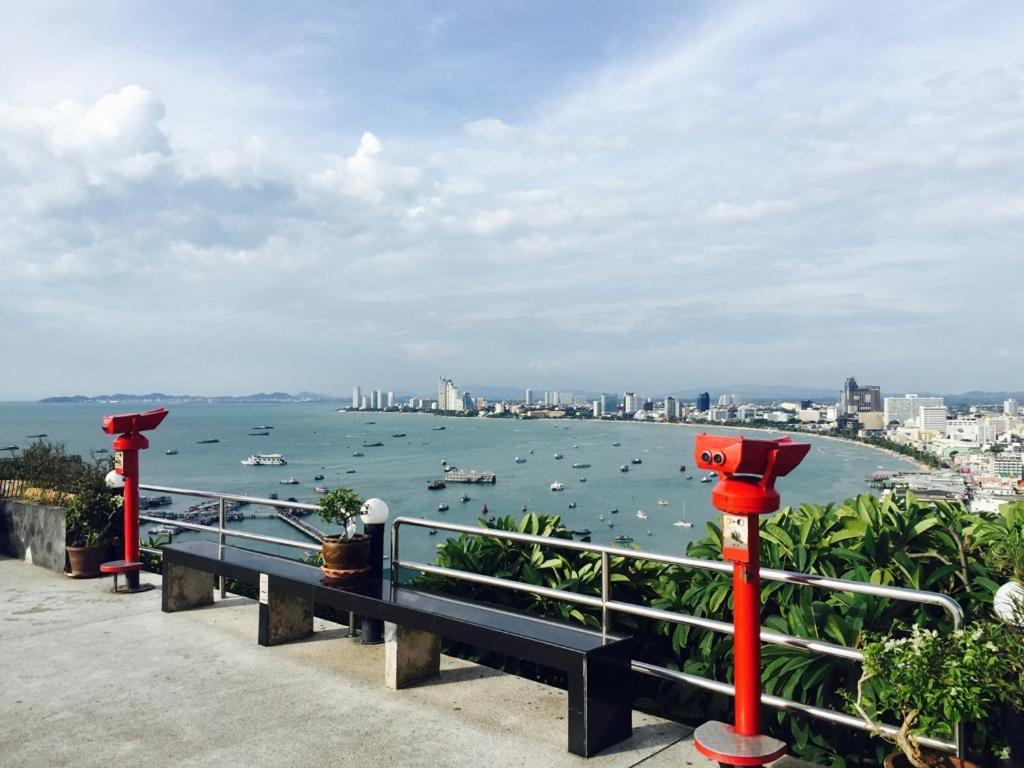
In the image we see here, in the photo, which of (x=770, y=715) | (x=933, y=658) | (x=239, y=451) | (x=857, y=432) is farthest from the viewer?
(x=857, y=432)

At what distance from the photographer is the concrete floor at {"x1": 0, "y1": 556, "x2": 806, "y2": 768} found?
3.67m

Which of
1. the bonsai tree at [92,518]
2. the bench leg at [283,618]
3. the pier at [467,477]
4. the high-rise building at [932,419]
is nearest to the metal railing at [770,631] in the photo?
the bench leg at [283,618]

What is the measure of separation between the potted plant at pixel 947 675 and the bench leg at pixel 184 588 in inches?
208

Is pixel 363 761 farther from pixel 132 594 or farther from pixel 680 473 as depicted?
pixel 680 473

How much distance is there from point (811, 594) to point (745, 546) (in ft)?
2.95

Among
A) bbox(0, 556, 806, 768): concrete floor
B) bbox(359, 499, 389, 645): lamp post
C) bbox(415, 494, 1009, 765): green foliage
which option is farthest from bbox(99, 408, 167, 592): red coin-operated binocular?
bbox(415, 494, 1009, 765): green foliage

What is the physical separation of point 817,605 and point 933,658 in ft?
3.53

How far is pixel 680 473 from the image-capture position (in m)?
102

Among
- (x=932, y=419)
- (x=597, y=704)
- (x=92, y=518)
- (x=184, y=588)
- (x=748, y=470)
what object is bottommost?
(x=932, y=419)

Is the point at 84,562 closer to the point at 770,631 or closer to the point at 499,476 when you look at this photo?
the point at 770,631

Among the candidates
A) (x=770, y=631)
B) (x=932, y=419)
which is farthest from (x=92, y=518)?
(x=932, y=419)

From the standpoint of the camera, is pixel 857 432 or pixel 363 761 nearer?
pixel 363 761

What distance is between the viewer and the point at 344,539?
506 centimetres

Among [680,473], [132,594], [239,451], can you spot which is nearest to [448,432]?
[239,451]
